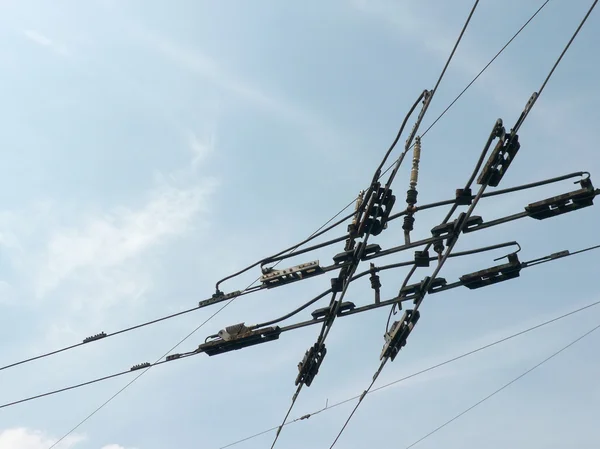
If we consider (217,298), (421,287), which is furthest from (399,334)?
(217,298)

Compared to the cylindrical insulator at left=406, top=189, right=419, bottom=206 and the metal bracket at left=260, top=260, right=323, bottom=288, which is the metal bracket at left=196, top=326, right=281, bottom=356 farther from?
the cylindrical insulator at left=406, top=189, right=419, bottom=206

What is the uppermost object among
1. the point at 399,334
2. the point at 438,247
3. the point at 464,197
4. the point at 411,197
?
the point at 411,197

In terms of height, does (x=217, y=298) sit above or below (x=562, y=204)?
above

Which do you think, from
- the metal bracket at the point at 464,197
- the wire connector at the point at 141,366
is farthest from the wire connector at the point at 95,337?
the metal bracket at the point at 464,197

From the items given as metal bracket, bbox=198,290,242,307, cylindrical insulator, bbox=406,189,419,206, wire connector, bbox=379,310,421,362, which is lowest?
wire connector, bbox=379,310,421,362

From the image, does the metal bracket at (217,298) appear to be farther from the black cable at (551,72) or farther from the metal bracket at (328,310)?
the black cable at (551,72)

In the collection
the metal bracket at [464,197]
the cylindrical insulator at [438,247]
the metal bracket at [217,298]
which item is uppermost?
the metal bracket at [217,298]

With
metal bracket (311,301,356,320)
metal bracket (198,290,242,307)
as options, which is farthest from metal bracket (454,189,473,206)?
metal bracket (198,290,242,307)

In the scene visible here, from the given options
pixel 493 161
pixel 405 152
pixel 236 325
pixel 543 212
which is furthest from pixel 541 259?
pixel 236 325

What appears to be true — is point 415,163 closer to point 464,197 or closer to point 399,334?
point 464,197

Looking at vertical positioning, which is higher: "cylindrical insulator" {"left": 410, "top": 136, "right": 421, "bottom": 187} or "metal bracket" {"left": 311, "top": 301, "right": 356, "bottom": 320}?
"cylindrical insulator" {"left": 410, "top": 136, "right": 421, "bottom": 187}

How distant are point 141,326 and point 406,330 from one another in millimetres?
5028

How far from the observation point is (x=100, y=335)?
1381cm

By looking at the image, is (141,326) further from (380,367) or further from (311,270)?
(380,367)
